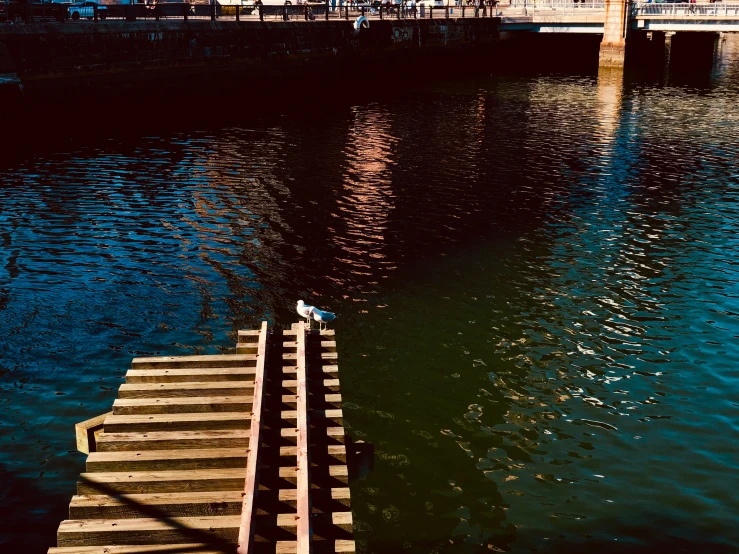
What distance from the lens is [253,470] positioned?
890 centimetres

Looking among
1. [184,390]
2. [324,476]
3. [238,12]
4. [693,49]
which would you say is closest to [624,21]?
[693,49]

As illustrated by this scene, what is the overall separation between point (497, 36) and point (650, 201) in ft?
185

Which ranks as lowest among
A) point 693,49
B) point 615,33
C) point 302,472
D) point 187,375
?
point 302,472

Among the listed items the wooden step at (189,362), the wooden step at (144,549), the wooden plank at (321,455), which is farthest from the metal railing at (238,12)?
the wooden step at (144,549)

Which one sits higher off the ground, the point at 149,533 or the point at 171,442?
the point at 171,442

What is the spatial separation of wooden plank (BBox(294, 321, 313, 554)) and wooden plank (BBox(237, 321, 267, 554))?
47cm

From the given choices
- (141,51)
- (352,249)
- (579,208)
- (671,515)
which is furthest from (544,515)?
(141,51)

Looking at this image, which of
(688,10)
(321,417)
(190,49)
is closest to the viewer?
(321,417)

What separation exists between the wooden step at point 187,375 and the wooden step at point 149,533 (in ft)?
10.5

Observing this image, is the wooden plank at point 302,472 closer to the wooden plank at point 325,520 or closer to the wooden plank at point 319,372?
the wooden plank at point 325,520

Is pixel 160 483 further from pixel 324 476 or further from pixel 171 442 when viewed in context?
pixel 324 476

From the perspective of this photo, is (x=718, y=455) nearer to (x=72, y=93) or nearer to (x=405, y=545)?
(x=405, y=545)

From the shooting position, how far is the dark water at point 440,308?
11.5 m

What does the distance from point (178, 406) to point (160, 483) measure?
1.66 metres
